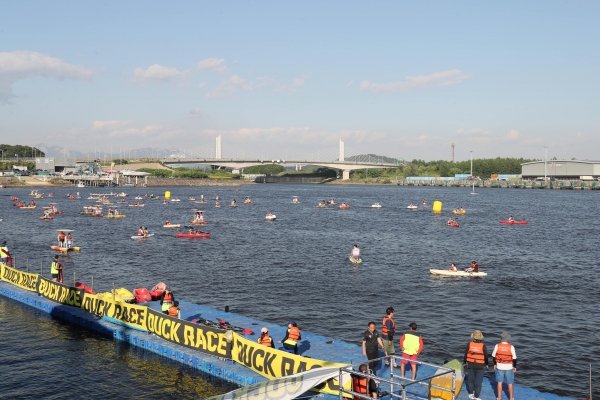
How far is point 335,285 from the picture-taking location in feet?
149

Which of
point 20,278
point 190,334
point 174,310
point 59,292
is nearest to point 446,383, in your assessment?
point 190,334

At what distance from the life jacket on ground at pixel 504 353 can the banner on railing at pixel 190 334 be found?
1120cm

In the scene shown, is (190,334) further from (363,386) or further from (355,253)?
(355,253)

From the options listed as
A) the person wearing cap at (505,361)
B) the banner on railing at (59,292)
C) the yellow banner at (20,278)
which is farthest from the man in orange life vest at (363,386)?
the yellow banner at (20,278)

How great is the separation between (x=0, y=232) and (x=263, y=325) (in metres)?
63.9

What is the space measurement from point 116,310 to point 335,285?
1980cm

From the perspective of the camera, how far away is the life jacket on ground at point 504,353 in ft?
60.7

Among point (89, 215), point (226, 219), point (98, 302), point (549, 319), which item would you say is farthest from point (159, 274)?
point (89, 215)

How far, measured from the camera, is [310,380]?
1898 cm

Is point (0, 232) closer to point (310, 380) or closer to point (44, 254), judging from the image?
point (44, 254)

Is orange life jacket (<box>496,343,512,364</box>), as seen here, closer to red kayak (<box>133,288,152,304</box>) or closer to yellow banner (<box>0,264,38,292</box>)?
red kayak (<box>133,288,152,304</box>)

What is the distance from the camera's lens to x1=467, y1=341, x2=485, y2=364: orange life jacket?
730 inches

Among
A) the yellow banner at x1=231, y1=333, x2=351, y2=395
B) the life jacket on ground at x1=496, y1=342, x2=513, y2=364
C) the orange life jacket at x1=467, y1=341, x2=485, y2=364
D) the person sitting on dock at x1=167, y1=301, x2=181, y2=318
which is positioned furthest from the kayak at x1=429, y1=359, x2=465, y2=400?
the person sitting on dock at x1=167, y1=301, x2=181, y2=318

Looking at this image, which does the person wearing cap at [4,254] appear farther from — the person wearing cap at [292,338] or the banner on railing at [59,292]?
the person wearing cap at [292,338]
